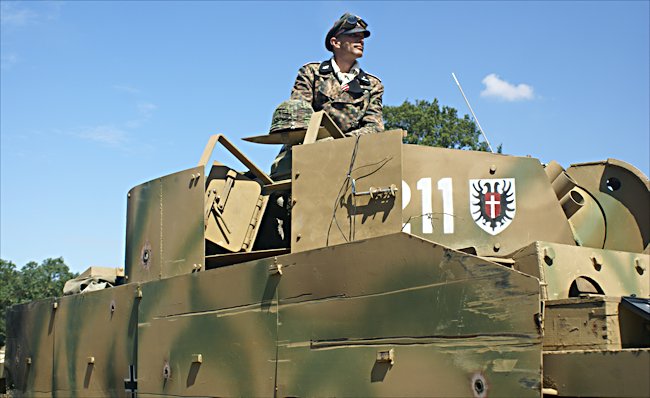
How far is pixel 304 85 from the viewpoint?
26.5ft

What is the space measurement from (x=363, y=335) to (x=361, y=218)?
42.3 inches

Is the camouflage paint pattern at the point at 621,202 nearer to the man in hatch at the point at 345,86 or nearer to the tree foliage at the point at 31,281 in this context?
the man in hatch at the point at 345,86

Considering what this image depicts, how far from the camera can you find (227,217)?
24.3 feet

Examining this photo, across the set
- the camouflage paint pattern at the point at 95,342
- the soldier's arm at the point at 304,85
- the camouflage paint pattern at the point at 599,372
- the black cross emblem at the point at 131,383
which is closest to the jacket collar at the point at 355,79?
the soldier's arm at the point at 304,85

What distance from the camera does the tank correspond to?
15.4 ft

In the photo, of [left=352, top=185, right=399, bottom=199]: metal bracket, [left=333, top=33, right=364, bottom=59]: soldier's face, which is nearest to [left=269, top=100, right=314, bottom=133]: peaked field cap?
[left=333, top=33, right=364, bottom=59]: soldier's face

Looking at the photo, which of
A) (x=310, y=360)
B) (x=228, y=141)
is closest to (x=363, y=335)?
(x=310, y=360)

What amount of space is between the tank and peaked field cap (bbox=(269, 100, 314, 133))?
76 millimetres

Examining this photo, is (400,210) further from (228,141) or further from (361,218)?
(228,141)

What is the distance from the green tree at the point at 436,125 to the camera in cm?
3028

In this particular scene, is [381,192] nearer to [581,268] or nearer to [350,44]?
[581,268]

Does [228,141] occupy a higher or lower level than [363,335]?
higher

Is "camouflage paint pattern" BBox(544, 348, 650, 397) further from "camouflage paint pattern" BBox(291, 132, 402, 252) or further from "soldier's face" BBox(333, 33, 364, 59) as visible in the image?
"soldier's face" BBox(333, 33, 364, 59)

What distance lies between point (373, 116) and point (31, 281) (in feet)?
119
